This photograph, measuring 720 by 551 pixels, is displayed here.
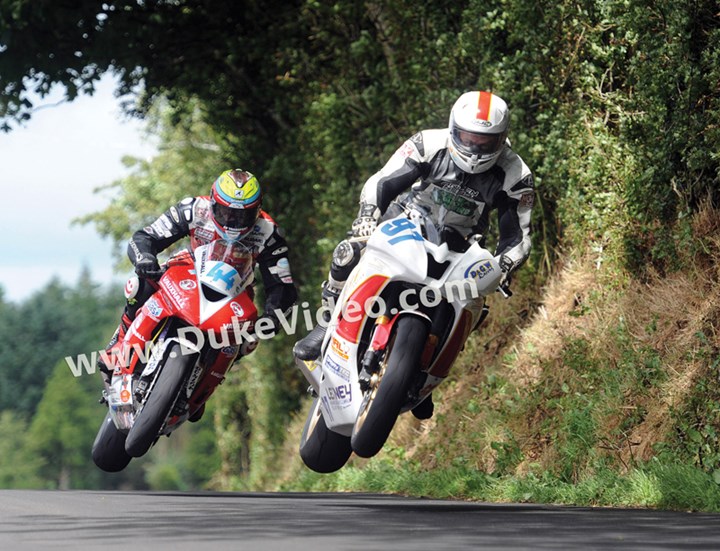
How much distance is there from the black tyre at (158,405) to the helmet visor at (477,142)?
3.03m

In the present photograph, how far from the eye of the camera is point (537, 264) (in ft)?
48.6

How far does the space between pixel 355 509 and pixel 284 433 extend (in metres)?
13.2

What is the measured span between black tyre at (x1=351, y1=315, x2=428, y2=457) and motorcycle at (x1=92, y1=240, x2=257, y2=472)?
101 inches

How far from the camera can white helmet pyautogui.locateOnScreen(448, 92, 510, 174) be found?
10.4 m

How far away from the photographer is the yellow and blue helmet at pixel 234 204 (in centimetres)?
1230

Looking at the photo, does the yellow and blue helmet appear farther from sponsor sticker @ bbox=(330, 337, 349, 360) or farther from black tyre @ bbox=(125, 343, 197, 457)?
sponsor sticker @ bbox=(330, 337, 349, 360)

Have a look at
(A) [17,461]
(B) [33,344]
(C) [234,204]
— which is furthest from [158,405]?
(B) [33,344]

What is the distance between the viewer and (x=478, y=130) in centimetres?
1036

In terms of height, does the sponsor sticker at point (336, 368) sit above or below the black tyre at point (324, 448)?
above

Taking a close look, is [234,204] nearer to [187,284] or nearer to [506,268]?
[187,284]

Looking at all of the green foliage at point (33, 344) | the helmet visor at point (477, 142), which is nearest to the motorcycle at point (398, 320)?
the helmet visor at point (477, 142)

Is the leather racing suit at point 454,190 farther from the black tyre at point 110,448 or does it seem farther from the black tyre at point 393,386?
the black tyre at point 110,448

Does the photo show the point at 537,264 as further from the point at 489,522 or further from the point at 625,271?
the point at 489,522

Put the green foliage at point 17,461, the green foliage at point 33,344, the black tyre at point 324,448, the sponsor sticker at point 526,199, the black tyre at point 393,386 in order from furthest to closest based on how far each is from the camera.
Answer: the green foliage at point 33,344
the green foliage at point 17,461
the black tyre at point 324,448
the sponsor sticker at point 526,199
the black tyre at point 393,386
